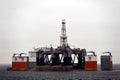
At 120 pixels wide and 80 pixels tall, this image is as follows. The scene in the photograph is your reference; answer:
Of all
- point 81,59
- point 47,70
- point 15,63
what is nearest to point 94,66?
point 81,59

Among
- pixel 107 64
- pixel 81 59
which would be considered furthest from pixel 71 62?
pixel 107 64

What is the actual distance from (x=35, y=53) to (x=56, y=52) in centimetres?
1219

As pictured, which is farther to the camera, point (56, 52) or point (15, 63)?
point (15, 63)

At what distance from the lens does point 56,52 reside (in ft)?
612

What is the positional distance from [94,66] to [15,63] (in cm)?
3923

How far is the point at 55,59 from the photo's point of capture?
186 meters

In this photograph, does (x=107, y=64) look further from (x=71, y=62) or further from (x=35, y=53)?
(x=35, y=53)

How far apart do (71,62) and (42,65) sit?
43.7ft

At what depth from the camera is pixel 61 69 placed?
187 meters

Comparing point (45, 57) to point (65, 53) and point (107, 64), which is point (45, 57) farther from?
point (107, 64)

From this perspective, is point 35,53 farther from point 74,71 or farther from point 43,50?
point 74,71

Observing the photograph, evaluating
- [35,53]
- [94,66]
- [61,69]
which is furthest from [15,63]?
[94,66]

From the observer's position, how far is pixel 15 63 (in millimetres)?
199625

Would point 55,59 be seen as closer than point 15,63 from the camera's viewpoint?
Yes
